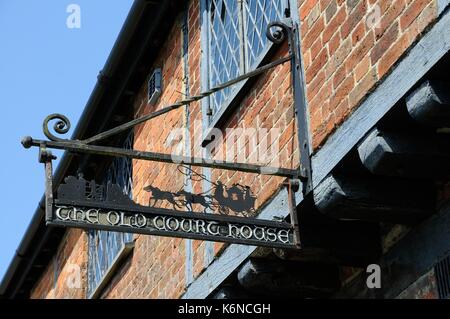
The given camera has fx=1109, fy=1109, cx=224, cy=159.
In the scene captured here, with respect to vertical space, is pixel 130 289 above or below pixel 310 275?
Result: above

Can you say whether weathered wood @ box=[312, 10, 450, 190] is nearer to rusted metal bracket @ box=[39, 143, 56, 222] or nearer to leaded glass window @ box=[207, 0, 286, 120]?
leaded glass window @ box=[207, 0, 286, 120]

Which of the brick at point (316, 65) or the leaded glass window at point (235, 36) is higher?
the leaded glass window at point (235, 36)

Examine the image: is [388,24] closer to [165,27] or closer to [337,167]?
[337,167]

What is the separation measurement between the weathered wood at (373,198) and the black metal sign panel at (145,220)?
12.4 inches

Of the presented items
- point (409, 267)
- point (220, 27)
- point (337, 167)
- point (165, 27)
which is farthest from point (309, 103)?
point (165, 27)

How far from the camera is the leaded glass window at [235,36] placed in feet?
24.8

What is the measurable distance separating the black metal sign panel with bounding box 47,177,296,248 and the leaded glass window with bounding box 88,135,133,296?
427cm

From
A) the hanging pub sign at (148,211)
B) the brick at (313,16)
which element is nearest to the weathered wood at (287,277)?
the hanging pub sign at (148,211)

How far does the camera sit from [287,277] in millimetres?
6969

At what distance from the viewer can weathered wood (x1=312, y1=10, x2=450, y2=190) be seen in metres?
5.25

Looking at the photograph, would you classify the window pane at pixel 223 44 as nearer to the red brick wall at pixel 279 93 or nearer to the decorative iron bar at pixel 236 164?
the red brick wall at pixel 279 93

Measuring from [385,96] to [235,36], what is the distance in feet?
8.52
